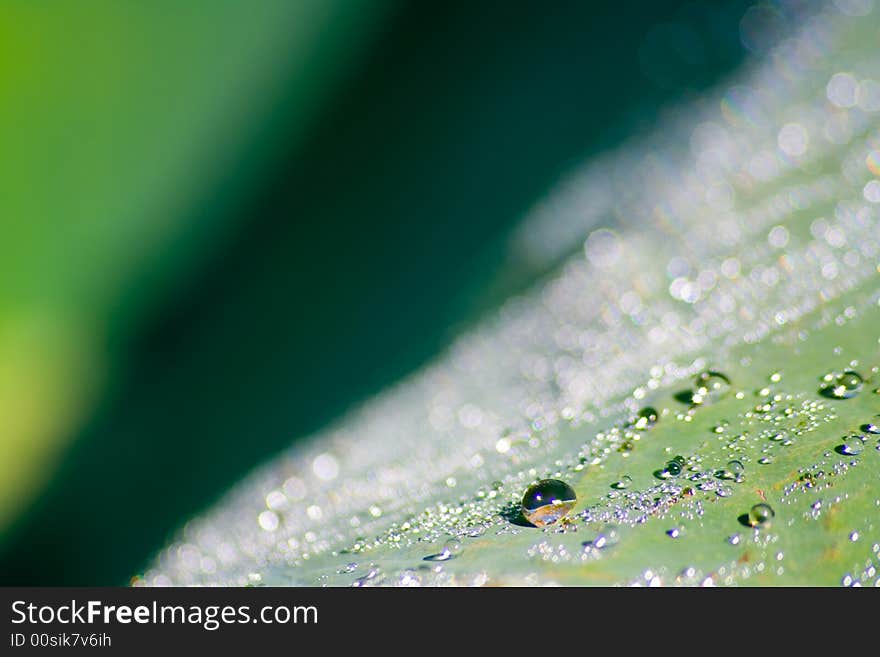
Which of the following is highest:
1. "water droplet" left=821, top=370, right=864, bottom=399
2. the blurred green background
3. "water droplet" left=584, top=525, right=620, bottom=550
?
the blurred green background

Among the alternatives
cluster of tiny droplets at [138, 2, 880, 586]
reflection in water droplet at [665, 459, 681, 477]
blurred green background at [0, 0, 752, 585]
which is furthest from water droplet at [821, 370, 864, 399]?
blurred green background at [0, 0, 752, 585]

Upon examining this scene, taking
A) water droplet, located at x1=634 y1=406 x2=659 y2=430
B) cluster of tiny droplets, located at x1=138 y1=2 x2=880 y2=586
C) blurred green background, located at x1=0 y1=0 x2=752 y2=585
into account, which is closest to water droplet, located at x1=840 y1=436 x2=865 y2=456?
cluster of tiny droplets, located at x1=138 y1=2 x2=880 y2=586

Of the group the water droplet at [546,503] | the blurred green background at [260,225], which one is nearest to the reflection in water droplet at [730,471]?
the water droplet at [546,503]

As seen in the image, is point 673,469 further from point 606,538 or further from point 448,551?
point 448,551

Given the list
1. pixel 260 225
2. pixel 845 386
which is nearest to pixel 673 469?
pixel 845 386

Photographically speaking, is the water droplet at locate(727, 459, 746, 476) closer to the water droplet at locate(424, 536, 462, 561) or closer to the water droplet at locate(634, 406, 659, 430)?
the water droplet at locate(634, 406, 659, 430)

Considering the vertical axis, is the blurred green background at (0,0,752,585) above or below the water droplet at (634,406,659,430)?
above

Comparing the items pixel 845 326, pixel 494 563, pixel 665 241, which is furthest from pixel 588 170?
pixel 494 563
